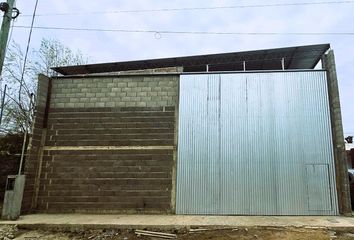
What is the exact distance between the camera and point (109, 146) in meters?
10.0

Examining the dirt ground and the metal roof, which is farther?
the metal roof

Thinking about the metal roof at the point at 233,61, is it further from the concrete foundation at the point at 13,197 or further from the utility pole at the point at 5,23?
the concrete foundation at the point at 13,197

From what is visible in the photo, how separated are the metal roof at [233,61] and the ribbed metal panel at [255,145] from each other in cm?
182

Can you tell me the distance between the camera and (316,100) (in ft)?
32.4

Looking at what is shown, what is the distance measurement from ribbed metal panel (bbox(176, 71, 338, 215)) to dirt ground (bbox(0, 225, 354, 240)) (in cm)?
178

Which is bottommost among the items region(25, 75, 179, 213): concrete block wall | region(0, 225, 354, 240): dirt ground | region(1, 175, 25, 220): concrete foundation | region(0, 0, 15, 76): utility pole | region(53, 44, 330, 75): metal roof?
region(0, 225, 354, 240): dirt ground

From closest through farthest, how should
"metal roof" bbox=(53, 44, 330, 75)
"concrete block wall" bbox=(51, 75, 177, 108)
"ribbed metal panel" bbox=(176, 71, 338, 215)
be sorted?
"ribbed metal panel" bbox=(176, 71, 338, 215)
"concrete block wall" bbox=(51, 75, 177, 108)
"metal roof" bbox=(53, 44, 330, 75)

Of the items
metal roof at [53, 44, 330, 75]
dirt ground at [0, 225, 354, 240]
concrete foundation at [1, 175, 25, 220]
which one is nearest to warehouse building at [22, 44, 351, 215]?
concrete foundation at [1, 175, 25, 220]

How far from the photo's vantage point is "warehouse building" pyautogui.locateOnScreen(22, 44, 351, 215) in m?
9.38

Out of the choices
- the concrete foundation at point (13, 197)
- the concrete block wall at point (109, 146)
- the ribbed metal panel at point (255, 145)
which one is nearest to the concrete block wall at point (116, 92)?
the concrete block wall at point (109, 146)

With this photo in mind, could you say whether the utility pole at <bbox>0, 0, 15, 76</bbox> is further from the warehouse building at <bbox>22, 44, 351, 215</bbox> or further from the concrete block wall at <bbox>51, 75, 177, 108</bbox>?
the concrete block wall at <bbox>51, 75, 177, 108</bbox>

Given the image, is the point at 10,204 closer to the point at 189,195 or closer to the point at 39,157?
the point at 39,157

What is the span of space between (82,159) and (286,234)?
270 inches

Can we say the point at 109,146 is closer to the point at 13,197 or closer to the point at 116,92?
the point at 116,92
